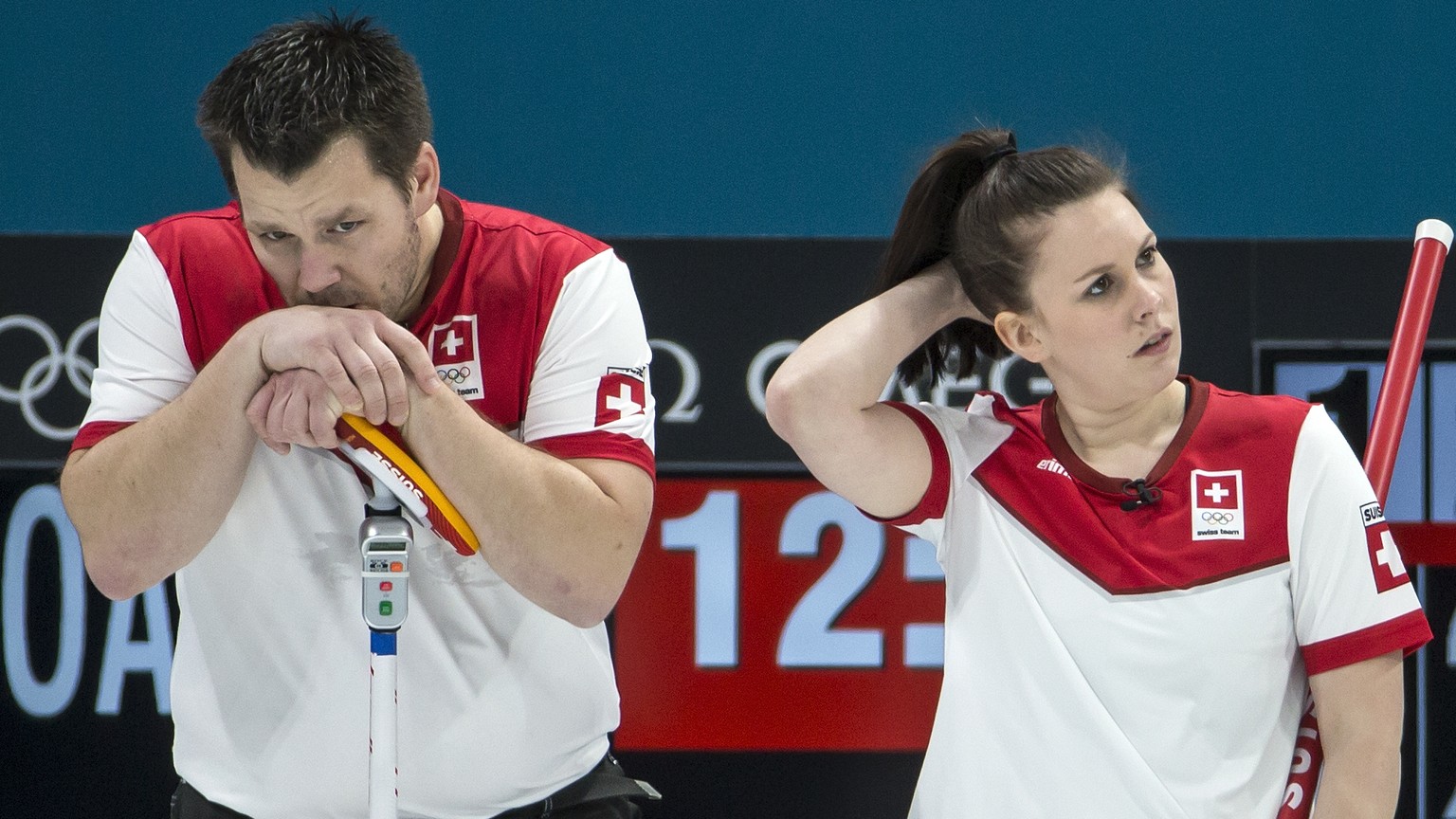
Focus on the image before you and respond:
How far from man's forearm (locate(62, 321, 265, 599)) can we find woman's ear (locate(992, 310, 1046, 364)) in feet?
3.08

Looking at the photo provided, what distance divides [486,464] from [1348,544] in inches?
40.0

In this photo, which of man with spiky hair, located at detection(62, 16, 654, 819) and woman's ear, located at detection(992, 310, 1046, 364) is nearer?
man with spiky hair, located at detection(62, 16, 654, 819)

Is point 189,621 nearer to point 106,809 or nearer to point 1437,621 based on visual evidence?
point 106,809

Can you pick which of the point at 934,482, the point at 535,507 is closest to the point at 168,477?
the point at 535,507

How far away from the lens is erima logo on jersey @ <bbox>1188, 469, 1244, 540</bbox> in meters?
1.77

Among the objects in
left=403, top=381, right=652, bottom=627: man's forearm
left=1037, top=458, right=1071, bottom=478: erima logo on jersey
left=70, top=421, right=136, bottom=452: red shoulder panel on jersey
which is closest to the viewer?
left=403, top=381, right=652, bottom=627: man's forearm

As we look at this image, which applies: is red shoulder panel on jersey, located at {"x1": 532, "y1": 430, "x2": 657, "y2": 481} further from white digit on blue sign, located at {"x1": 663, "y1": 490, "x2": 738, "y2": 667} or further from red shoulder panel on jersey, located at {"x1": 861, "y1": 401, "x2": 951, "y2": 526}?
white digit on blue sign, located at {"x1": 663, "y1": 490, "x2": 738, "y2": 667}

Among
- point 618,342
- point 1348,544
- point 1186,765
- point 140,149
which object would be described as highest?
point 140,149

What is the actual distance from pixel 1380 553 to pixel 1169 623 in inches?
10.5

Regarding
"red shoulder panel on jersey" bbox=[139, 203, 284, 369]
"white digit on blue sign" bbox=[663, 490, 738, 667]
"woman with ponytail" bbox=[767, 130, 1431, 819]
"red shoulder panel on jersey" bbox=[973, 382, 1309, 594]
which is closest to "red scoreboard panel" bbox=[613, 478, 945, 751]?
"white digit on blue sign" bbox=[663, 490, 738, 667]

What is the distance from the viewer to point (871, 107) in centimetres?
312

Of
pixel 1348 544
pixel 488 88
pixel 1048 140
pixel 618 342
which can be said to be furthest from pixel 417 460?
pixel 1048 140

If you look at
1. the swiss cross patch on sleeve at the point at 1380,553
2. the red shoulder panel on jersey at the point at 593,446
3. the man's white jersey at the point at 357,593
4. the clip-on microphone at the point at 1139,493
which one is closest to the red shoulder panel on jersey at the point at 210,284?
the man's white jersey at the point at 357,593

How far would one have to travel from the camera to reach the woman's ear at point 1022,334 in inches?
75.2
